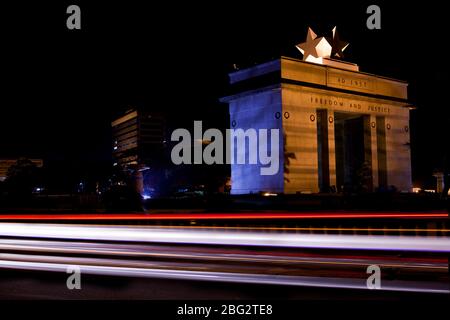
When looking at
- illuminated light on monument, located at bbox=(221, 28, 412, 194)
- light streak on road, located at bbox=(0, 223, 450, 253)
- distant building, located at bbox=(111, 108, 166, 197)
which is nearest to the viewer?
light streak on road, located at bbox=(0, 223, 450, 253)

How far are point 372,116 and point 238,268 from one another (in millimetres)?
48459

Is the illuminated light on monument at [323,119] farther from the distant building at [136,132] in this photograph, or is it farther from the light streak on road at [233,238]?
the distant building at [136,132]

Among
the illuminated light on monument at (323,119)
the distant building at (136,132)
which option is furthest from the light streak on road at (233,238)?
the distant building at (136,132)

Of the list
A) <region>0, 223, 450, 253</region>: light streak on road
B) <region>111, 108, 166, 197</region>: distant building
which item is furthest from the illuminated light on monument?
<region>111, 108, 166, 197</region>: distant building

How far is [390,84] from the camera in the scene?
5531 centimetres

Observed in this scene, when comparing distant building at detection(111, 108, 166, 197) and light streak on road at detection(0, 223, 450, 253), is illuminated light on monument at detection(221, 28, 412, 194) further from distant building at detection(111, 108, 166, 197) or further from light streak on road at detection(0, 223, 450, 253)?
distant building at detection(111, 108, 166, 197)

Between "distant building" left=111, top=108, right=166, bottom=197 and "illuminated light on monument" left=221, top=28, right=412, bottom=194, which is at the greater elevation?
"distant building" left=111, top=108, right=166, bottom=197

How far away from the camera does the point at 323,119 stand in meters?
50.4

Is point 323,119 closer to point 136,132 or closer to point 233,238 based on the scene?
point 233,238

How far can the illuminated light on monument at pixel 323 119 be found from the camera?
4647 cm

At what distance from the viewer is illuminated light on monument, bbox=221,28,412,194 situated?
152ft
